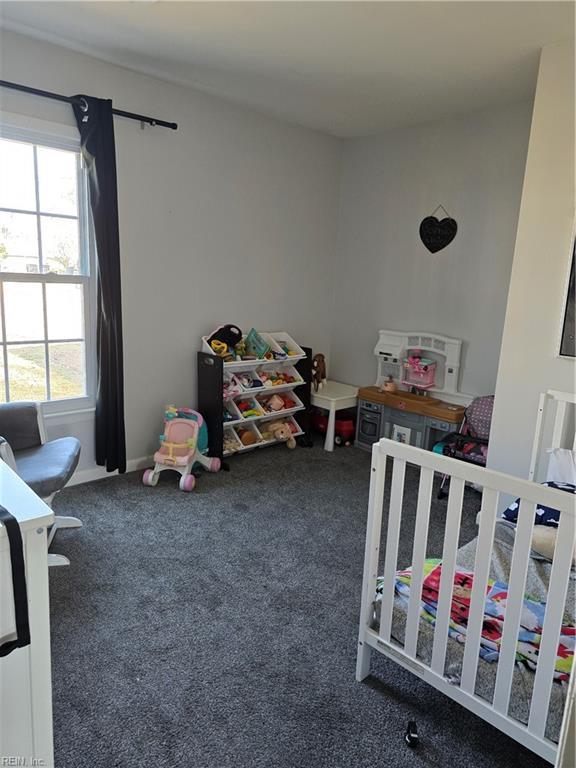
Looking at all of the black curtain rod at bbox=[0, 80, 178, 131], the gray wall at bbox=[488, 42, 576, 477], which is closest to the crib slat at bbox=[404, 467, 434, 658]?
the gray wall at bbox=[488, 42, 576, 477]

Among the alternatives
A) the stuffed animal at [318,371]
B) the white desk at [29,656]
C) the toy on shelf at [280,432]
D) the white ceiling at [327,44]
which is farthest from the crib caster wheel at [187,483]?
the white ceiling at [327,44]

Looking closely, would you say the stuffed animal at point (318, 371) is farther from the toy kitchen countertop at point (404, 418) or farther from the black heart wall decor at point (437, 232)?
the black heart wall decor at point (437, 232)

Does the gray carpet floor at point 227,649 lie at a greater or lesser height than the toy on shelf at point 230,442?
lesser

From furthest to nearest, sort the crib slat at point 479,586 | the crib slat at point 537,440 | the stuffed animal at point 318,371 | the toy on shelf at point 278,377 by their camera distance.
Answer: the stuffed animal at point 318,371 < the toy on shelf at point 278,377 < the crib slat at point 537,440 < the crib slat at point 479,586

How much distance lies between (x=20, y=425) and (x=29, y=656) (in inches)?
70.6

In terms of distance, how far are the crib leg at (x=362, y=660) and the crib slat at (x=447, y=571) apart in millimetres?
266

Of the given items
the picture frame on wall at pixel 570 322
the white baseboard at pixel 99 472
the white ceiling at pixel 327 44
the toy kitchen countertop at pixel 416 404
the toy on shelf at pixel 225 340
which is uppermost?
the white ceiling at pixel 327 44

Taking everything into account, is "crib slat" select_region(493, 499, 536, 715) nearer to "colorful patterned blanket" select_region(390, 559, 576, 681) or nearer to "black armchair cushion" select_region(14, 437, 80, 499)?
"colorful patterned blanket" select_region(390, 559, 576, 681)

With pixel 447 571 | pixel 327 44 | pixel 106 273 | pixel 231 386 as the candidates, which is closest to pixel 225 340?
pixel 231 386

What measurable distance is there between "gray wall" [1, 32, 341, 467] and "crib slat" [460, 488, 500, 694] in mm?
2527

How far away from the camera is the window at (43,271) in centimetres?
280

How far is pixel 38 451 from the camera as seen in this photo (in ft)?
8.48

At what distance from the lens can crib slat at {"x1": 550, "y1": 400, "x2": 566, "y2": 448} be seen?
2500 mm

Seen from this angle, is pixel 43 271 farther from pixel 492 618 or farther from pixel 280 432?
pixel 492 618
